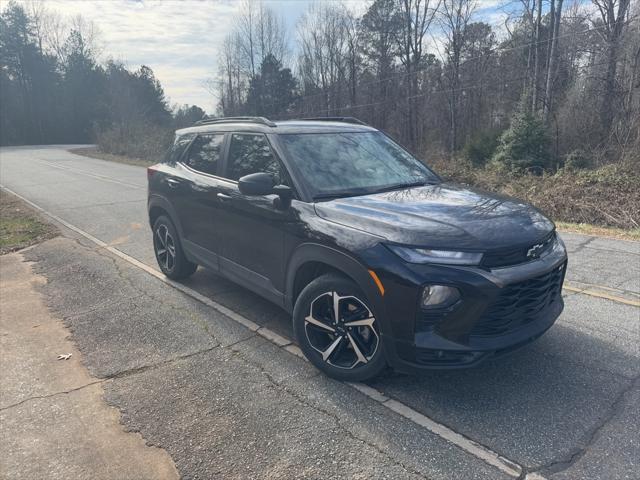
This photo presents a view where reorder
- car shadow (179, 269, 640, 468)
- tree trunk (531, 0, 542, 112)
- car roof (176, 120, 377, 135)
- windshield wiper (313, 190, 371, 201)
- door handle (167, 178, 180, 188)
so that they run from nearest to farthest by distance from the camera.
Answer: car shadow (179, 269, 640, 468)
windshield wiper (313, 190, 371, 201)
car roof (176, 120, 377, 135)
door handle (167, 178, 180, 188)
tree trunk (531, 0, 542, 112)

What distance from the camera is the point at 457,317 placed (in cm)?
289

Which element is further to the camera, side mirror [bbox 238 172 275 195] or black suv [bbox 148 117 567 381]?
side mirror [bbox 238 172 275 195]

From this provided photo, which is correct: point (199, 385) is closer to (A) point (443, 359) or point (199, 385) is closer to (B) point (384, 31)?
(A) point (443, 359)

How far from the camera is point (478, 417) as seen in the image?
3.01 meters

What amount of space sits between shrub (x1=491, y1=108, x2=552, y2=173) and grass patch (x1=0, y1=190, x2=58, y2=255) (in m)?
16.0

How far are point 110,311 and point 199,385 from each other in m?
2.07

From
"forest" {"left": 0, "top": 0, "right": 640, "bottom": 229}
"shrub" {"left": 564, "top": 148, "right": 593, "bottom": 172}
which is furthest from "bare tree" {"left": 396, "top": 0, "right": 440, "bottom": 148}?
"shrub" {"left": 564, "top": 148, "right": 593, "bottom": 172}

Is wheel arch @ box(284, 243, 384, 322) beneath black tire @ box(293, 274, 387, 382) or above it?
above

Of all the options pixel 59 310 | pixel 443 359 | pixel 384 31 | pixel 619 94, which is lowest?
pixel 59 310

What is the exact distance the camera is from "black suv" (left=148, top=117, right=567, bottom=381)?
9.60ft

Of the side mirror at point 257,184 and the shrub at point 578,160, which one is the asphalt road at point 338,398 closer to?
the side mirror at point 257,184

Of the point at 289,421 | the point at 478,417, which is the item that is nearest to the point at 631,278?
the point at 478,417

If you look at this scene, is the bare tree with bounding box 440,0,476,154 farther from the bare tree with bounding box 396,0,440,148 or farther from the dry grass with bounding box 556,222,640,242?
the dry grass with bounding box 556,222,640,242

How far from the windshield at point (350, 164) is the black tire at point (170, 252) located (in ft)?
7.55
